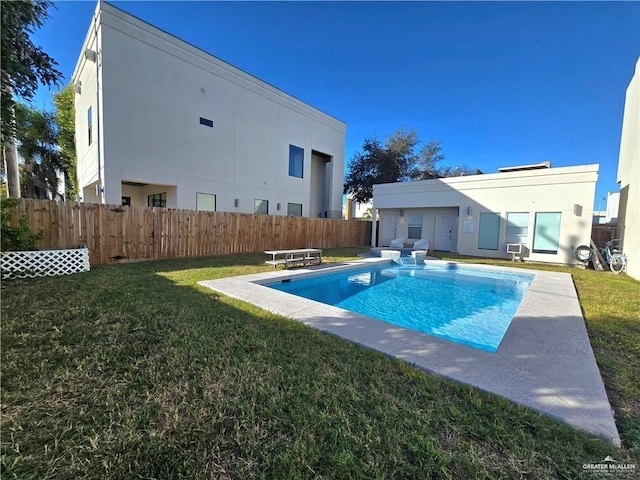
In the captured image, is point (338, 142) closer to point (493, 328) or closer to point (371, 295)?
point (371, 295)

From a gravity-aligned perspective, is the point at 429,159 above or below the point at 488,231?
above

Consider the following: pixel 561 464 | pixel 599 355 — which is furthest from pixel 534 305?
pixel 561 464

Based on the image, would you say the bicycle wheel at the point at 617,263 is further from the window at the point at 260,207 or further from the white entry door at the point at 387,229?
the window at the point at 260,207

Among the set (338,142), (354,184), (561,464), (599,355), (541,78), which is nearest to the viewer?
(561,464)

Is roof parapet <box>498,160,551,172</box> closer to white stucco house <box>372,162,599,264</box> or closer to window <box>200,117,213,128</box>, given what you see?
white stucco house <box>372,162,599,264</box>

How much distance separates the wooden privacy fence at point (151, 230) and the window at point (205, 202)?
2.36 m

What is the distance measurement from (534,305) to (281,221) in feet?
35.3

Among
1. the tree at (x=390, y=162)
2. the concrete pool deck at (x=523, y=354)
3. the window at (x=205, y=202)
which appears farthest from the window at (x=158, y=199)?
the tree at (x=390, y=162)

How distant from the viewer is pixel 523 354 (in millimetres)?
3250

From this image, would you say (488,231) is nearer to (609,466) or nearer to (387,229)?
(387,229)

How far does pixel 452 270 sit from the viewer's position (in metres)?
11.1

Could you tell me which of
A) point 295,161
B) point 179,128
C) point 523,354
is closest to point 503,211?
point 295,161

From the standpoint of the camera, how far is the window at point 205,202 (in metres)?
13.1

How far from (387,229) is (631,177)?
36.1 ft
